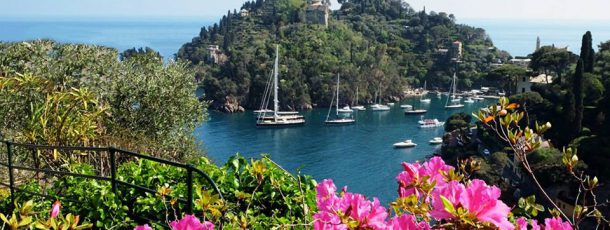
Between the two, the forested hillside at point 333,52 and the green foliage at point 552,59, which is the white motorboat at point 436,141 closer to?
the green foliage at point 552,59

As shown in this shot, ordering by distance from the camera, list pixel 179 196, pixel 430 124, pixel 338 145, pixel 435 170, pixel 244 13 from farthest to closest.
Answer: pixel 244 13 < pixel 430 124 < pixel 338 145 < pixel 179 196 < pixel 435 170

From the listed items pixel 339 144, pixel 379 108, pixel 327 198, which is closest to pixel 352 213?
pixel 327 198

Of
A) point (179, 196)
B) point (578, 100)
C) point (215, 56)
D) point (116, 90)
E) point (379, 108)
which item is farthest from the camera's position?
point (215, 56)

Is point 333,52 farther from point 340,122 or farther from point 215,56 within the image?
point 340,122

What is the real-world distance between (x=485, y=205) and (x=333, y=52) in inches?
2193

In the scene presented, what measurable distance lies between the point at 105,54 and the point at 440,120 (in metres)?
35.5

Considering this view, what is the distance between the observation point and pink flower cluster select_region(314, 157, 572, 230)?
93 cm

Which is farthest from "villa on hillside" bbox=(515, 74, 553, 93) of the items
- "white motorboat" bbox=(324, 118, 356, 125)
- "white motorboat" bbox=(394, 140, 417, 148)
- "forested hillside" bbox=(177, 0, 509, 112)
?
"forested hillside" bbox=(177, 0, 509, 112)

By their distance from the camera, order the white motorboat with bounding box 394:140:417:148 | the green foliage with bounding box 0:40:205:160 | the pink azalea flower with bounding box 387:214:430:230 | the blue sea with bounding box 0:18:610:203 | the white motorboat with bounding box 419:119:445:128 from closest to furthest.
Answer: the pink azalea flower with bounding box 387:214:430:230 → the green foliage with bounding box 0:40:205:160 → the blue sea with bounding box 0:18:610:203 → the white motorboat with bounding box 394:140:417:148 → the white motorboat with bounding box 419:119:445:128

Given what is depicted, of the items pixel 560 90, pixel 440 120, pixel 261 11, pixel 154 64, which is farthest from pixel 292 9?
pixel 154 64

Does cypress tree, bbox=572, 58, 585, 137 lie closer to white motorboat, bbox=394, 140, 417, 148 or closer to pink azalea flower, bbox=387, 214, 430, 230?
white motorboat, bbox=394, 140, 417, 148

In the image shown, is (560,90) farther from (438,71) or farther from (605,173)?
(438,71)

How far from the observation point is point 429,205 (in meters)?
1.38

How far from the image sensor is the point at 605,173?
16469 millimetres
